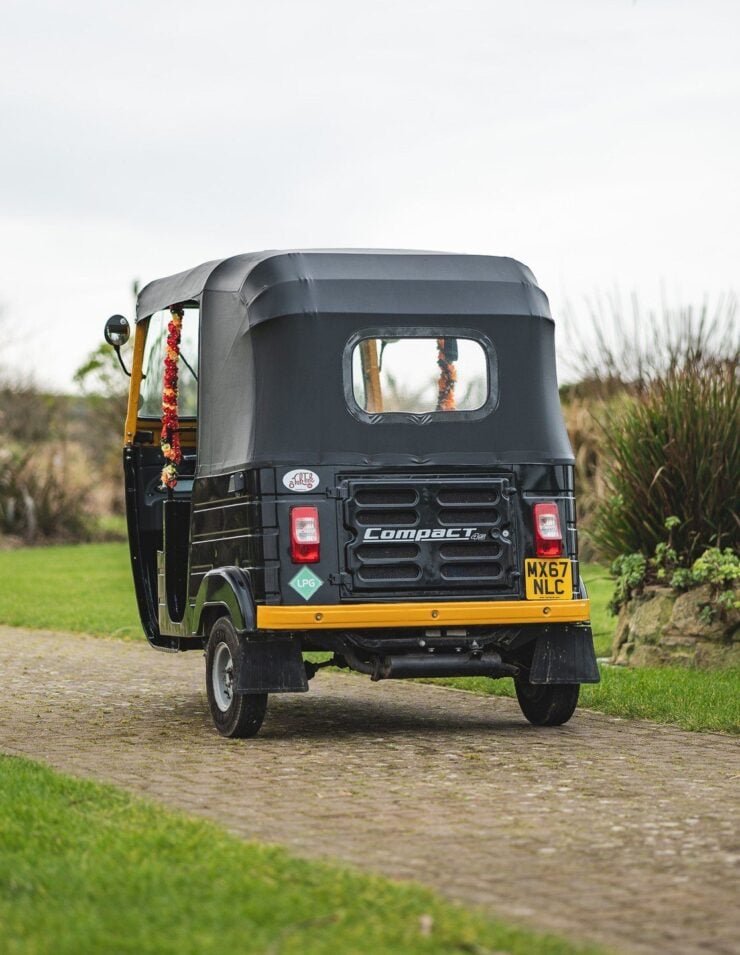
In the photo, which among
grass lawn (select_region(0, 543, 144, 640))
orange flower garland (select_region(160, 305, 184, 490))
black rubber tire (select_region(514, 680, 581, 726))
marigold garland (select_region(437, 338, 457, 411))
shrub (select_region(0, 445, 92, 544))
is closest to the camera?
marigold garland (select_region(437, 338, 457, 411))

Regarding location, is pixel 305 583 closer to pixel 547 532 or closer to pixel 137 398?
pixel 547 532

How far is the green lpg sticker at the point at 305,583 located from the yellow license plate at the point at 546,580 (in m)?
1.34

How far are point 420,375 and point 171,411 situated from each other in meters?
2.11

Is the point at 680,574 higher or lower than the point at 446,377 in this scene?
lower

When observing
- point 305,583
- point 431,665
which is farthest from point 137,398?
point 431,665

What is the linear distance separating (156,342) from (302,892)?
667 cm

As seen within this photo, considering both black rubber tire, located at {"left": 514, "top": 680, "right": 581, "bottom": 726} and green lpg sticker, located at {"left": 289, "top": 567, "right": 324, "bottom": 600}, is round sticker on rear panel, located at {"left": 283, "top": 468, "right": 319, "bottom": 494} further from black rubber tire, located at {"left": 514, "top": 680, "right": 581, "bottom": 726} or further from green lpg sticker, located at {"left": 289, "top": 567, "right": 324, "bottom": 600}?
black rubber tire, located at {"left": 514, "top": 680, "right": 581, "bottom": 726}

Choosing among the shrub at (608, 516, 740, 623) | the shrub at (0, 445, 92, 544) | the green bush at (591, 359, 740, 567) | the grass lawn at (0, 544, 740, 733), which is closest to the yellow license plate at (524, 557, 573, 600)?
the grass lawn at (0, 544, 740, 733)

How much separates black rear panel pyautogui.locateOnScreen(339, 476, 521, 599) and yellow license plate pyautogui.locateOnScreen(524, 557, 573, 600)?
74 millimetres

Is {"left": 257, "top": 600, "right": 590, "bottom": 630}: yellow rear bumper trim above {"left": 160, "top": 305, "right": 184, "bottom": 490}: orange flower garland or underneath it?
underneath

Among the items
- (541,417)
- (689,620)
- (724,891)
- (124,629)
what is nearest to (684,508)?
(689,620)

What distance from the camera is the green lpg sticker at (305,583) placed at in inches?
381

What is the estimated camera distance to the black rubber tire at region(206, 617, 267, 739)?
9906mm

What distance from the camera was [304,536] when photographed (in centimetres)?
970
